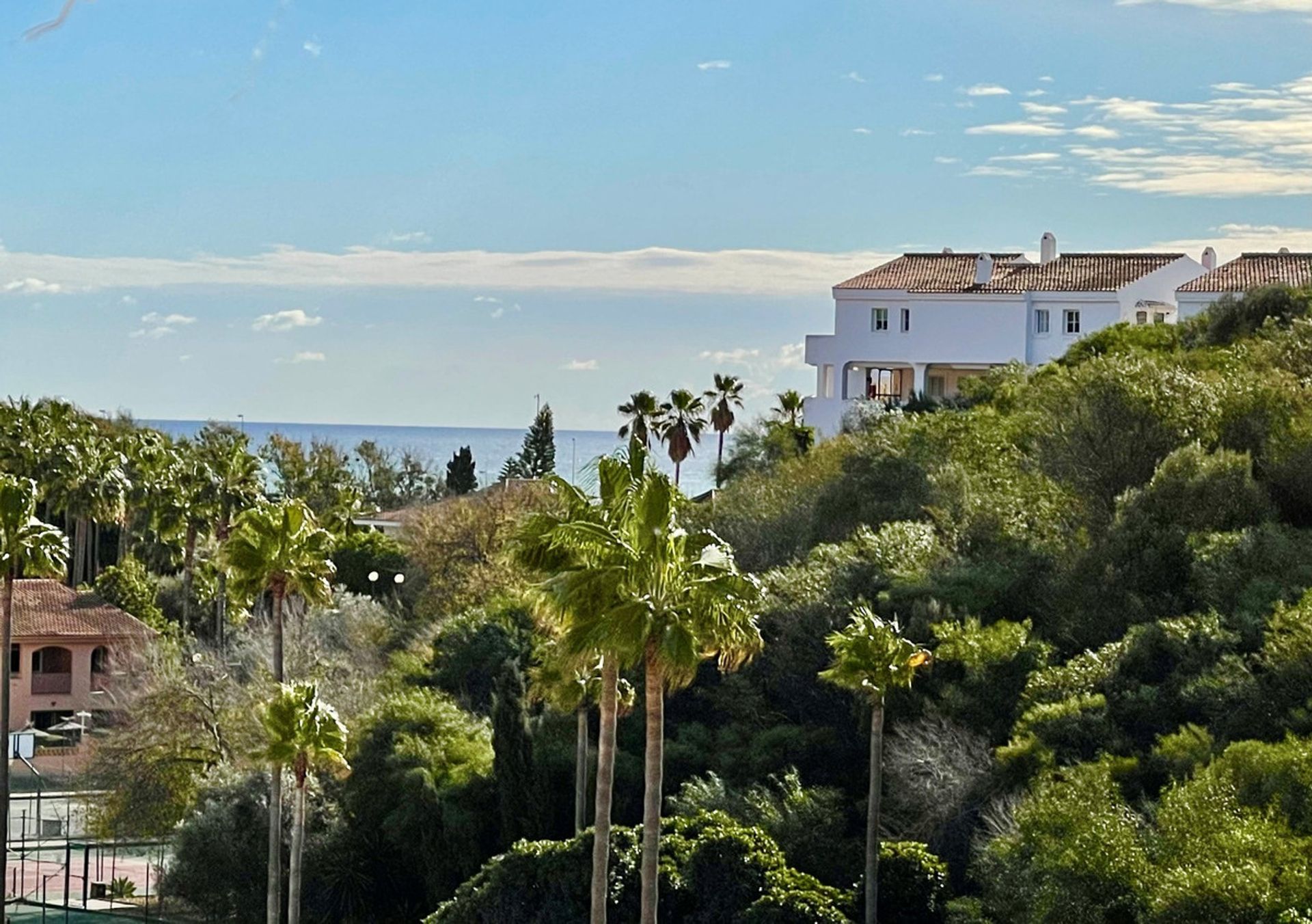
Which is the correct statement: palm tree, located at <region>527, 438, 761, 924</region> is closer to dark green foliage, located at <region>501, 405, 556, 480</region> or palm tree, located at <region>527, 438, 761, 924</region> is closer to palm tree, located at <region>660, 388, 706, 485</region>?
palm tree, located at <region>660, 388, 706, 485</region>

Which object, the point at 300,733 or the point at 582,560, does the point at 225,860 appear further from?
the point at 582,560

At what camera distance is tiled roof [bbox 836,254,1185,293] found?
71500 millimetres

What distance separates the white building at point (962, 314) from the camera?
70938 mm

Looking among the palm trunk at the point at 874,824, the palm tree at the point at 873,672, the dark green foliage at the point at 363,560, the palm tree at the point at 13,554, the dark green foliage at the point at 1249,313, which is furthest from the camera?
the dark green foliage at the point at 363,560

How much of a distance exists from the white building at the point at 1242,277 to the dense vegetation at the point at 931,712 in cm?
1335

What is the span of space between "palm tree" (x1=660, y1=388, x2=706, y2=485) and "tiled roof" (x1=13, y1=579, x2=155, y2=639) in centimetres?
2327

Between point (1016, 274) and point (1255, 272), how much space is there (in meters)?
8.61

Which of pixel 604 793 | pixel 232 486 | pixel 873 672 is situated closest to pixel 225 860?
pixel 604 793

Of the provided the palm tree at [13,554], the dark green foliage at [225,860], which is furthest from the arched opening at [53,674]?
the dark green foliage at [225,860]

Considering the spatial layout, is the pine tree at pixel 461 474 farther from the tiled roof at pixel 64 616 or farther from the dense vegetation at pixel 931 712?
the dense vegetation at pixel 931 712

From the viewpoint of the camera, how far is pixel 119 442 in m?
87.0

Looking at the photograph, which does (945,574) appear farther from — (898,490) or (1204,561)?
(898,490)

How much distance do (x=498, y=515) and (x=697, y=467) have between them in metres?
21.7

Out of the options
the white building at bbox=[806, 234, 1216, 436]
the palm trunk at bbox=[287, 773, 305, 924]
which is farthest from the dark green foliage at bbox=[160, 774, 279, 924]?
the white building at bbox=[806, 234, 1216, 436]
